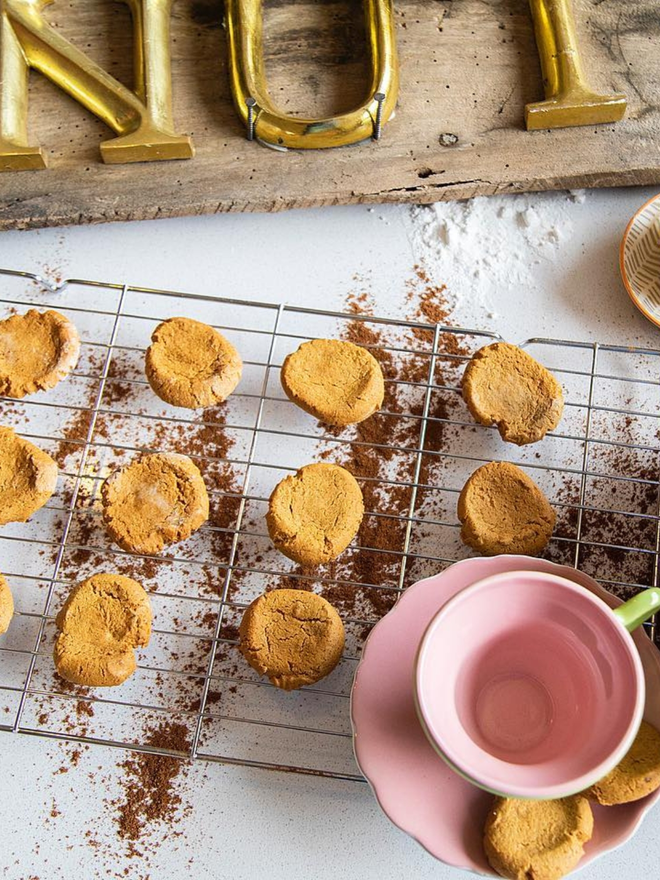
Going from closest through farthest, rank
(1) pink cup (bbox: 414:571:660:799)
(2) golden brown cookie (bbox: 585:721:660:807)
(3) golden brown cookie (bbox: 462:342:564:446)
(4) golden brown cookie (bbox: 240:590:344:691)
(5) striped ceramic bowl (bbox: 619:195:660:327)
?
(1) pink cup (bbox: 414:571:660:799)
(2) golden brown cookie (bbox: 585:721:660:807)
(4) golden brown cookie (bbox: 240:590:344:691)
(3) golden brown cookie (bbox: 462:342:564:446)
(5) striped ceramic bowl (bbox: 619:195:660:327)

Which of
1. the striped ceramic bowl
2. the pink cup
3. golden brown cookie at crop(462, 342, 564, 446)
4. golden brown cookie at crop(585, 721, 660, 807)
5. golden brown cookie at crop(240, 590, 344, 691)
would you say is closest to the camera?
the pink cup

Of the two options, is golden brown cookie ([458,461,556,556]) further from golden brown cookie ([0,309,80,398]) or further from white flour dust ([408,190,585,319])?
golden brown cookie ([0,309,80,398])

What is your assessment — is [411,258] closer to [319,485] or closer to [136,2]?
[319,485]

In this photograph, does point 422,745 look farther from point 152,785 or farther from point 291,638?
point 152,785

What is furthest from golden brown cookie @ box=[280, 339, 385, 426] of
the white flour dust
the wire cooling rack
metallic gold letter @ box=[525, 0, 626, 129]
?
metallic gold letter @ box=[525, 0, 626, 129]

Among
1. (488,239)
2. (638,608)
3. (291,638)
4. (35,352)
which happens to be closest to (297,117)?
(488,239)

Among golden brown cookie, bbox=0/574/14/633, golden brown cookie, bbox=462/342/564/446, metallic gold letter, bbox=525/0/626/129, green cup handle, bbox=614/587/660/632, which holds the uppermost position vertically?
metallic gold letter, bbox=525/0/626/129

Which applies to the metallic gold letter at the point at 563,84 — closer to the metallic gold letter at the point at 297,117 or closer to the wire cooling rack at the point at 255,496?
the metallic gold letter at the point at 297,117

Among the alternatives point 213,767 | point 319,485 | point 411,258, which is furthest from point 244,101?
point 213,767
